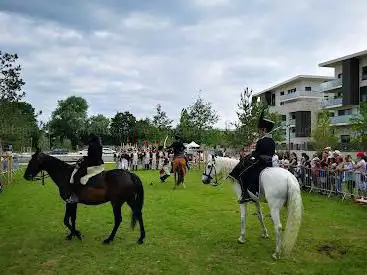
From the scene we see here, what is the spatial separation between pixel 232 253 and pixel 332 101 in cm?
5114

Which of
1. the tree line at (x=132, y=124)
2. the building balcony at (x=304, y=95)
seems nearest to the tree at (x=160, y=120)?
the tree line at (x=132, y=124)

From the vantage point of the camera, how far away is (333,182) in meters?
17.3

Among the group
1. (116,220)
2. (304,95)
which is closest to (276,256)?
(116,220)

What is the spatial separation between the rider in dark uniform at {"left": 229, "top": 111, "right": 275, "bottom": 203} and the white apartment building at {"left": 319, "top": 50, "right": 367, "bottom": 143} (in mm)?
43521

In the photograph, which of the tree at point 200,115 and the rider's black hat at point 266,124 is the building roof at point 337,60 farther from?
the rider's black hat at point 266,124

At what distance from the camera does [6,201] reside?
15.9 meters

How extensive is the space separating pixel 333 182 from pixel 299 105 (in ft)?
154

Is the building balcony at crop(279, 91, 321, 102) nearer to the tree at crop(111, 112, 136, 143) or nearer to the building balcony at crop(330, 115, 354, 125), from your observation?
the building balcony at crop(330, 115, 354, 125)

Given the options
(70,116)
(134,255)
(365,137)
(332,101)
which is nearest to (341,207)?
(134,255)

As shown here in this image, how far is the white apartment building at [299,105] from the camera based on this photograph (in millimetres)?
61938

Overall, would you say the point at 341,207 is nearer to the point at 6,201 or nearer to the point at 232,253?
the point at 232,253

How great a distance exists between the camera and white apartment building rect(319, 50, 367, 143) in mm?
50688

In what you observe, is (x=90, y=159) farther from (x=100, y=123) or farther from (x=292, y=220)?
(x=100, y=123)

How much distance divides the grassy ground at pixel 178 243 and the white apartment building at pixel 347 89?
131 feet
